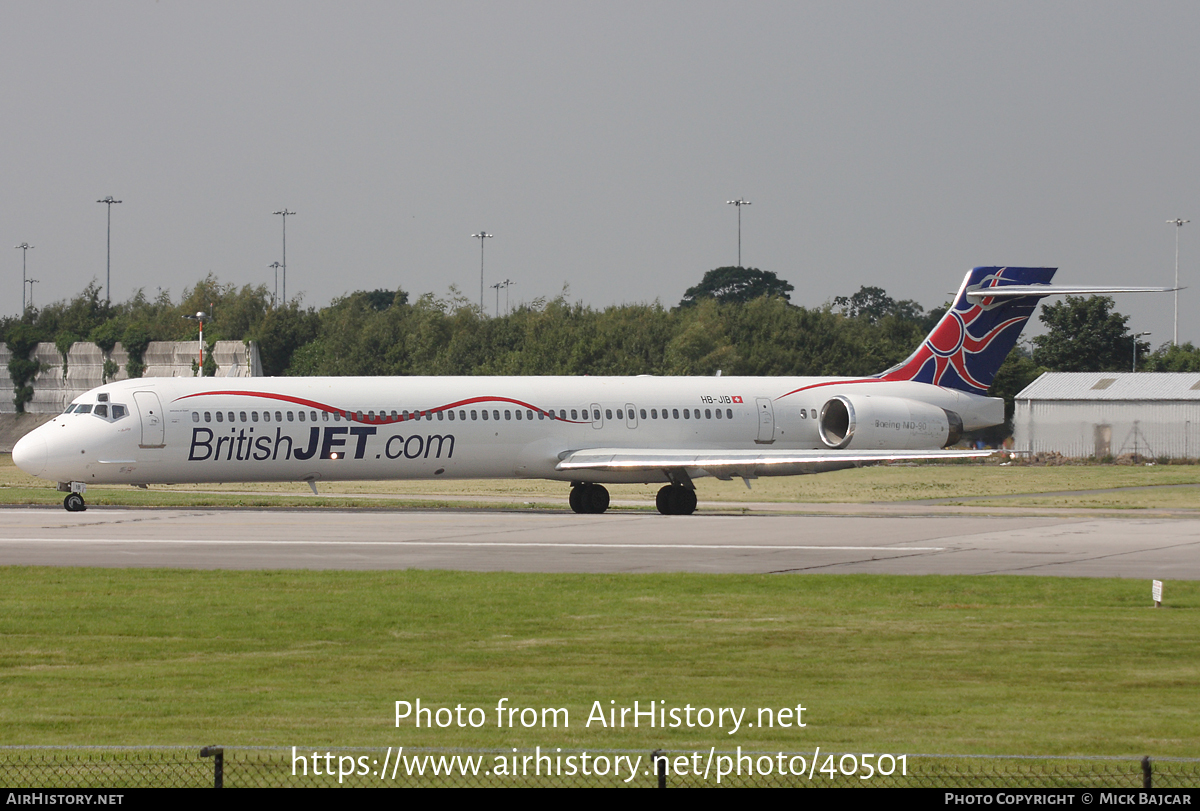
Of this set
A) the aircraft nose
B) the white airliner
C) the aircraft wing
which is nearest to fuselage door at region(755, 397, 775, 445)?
the white airliner

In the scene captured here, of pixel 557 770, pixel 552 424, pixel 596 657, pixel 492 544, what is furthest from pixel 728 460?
pixel 557 770

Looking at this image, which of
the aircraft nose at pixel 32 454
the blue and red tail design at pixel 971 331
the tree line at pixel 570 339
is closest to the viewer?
the aircraft nose at pixel 32 454

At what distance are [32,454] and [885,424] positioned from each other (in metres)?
23.1

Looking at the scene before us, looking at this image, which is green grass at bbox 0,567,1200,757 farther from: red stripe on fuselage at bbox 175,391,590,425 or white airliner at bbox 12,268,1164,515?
red stripe on fuselage at bbox 175,391,590,425

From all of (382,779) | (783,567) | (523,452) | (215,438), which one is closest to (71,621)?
(382,779)

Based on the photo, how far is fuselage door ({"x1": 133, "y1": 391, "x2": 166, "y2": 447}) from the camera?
35031 millimetres

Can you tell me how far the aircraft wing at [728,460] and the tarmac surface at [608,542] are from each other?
4.91 ft

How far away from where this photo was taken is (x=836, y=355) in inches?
3858

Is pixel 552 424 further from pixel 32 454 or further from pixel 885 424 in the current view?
pixel 32 454

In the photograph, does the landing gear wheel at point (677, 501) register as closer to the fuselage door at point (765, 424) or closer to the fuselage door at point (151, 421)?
the fuselage door at point (765, 424)

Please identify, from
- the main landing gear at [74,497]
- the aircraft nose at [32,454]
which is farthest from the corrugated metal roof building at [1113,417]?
the aircraft nose at [32,454]

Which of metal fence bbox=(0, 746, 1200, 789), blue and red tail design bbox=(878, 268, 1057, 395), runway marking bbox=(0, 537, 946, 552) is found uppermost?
blue and red tail design bbox=(878, 268, 1057, 395)

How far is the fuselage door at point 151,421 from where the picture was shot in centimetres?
3503

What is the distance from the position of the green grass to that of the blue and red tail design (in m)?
22.3
